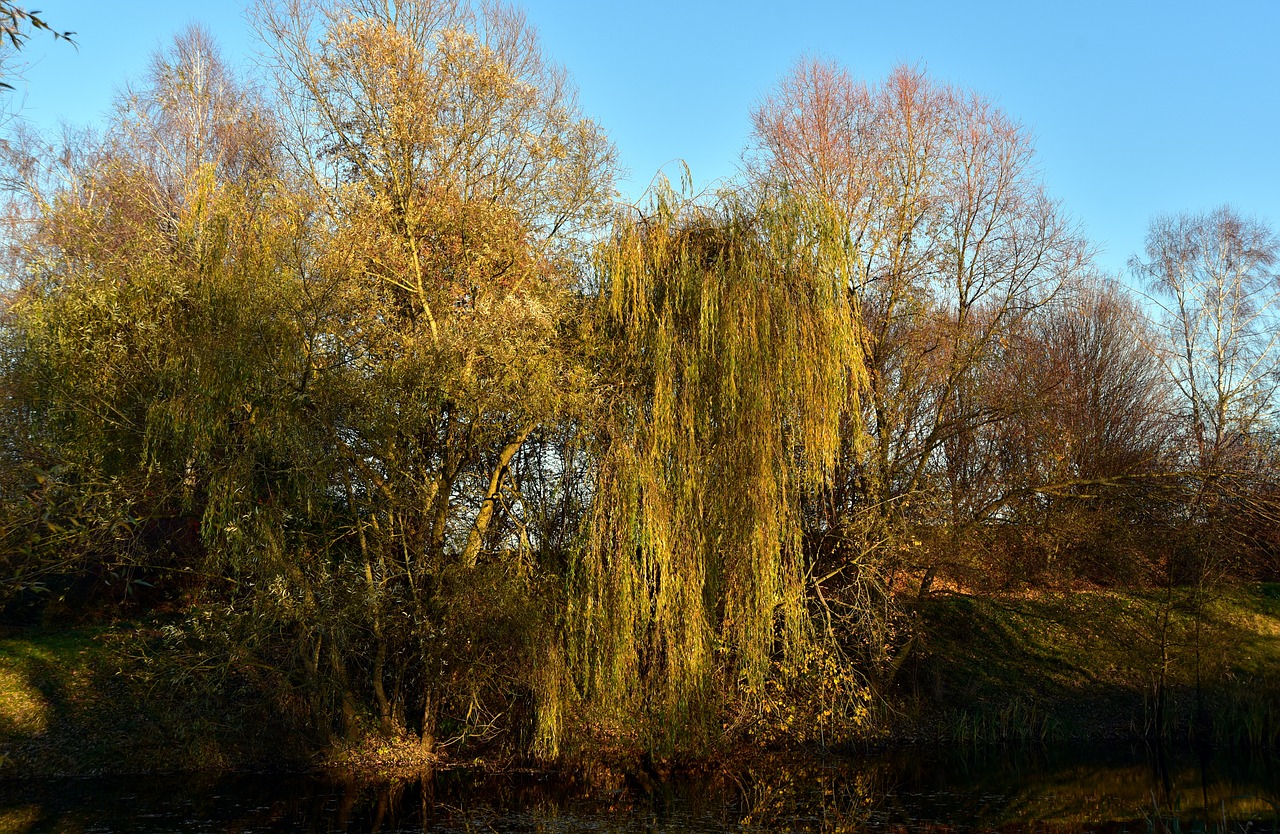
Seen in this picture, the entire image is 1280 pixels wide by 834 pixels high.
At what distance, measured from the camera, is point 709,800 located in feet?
36.9

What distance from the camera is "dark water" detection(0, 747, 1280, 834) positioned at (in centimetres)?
1012

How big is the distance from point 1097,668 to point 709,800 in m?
9.22

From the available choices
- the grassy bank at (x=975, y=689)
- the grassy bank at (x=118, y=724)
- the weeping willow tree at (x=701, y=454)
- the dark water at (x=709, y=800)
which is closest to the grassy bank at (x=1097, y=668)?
the grassy bank at (x=975, y=689)

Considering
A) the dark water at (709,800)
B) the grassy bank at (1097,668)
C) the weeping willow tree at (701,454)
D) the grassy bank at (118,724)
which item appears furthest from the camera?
the grassy bank at (1097,668)

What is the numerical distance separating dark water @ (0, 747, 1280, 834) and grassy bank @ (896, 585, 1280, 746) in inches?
61.6

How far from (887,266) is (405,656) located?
9.16m

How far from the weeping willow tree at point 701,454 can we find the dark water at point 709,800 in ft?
3.71

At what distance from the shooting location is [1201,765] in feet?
44.0

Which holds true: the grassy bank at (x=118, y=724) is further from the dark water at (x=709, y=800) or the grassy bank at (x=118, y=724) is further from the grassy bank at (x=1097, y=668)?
the grassy bank at (x=1097, y=668)

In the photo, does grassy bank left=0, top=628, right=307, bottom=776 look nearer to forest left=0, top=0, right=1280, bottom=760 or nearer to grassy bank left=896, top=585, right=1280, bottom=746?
forest left=0, top=0, right=1280, bottom=760

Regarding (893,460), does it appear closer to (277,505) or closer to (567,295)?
(567,295)

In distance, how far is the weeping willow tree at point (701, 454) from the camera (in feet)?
37.6

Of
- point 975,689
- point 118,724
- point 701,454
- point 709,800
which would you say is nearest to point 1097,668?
point 975,689

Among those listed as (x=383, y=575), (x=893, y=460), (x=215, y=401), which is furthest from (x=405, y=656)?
(x=893, y=460)
